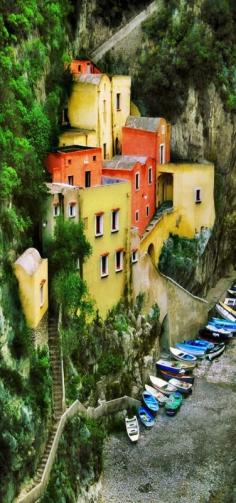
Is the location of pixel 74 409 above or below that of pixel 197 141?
below

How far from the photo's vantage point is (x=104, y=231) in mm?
63469

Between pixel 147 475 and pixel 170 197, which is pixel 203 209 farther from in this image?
pixel 147 475

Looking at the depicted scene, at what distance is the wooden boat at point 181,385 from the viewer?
2630 inches

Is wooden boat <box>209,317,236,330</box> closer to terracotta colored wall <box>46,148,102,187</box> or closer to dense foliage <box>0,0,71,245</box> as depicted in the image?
terracotta colored wall <box>46,148,102,187</box>

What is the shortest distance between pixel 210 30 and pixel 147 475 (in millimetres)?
32963

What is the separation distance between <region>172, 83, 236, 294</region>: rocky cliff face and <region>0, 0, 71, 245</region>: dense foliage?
33.2 ft

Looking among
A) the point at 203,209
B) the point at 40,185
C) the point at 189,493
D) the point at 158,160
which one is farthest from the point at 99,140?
the point at 189,493

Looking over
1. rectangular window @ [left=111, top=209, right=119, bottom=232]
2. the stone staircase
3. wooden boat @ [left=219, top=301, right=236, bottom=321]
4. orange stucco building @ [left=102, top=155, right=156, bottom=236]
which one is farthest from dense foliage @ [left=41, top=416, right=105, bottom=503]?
wooden boat @ [left=219, top=301, right=236, bottom=321]

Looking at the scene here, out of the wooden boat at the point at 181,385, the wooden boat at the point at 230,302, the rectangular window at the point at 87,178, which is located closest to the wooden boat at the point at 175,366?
the wooden boat at the point at 181,385

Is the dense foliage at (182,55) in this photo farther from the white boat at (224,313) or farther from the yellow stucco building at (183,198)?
the white boat at (224,313)

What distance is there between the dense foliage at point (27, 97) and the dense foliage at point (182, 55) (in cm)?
671

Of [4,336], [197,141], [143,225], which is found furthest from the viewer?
[197,141]

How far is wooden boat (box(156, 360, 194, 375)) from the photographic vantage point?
225ft

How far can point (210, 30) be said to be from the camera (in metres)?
76.6
